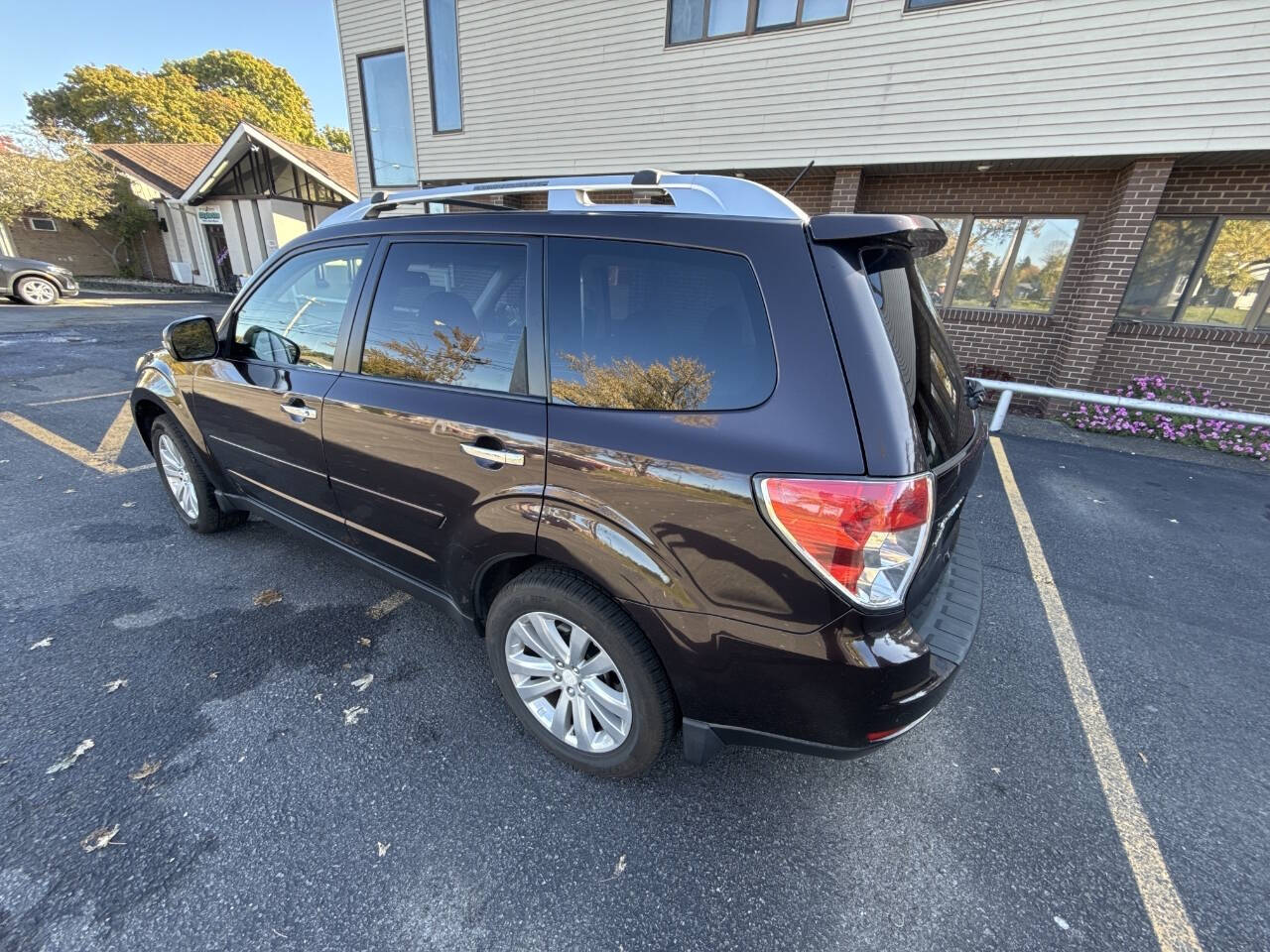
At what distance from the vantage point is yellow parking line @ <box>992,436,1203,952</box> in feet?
5.16

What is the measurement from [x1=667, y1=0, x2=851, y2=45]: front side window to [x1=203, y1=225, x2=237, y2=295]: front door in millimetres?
19887

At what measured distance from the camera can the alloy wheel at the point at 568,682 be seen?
1.86 meters

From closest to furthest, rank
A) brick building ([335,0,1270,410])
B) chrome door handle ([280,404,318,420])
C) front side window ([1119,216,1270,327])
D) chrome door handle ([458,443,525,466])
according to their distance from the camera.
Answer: chrome door handle ([458,443,525,466]) < chrome door handle ([280,404,318,420]) < brick building ([335,0,1270,410]) < front side window ([1119,216,1270,327])

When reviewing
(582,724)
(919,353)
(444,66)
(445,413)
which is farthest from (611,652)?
(444,66)

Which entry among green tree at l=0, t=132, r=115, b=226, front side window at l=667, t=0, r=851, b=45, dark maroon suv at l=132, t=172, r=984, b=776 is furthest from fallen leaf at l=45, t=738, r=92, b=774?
green tree at l=0, t=132, r=115, b=226

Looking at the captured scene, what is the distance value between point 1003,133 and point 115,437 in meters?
9.73

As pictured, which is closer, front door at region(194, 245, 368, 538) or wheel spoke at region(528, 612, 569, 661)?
wheel spoke at region(528, 612, 569, 661)

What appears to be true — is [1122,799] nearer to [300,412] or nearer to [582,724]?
[582,724]

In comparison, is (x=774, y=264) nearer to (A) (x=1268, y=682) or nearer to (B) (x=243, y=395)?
(B) (x=243, y=395)

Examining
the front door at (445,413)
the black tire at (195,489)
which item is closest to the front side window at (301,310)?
the front door at (445,413)

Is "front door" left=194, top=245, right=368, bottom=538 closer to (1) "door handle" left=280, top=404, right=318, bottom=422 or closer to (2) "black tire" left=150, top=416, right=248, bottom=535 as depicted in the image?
(1) "door handle" left=280, top=404, right=318, bottom=422

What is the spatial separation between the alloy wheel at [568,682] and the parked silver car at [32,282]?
2001 cm

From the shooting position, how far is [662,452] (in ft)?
5.04

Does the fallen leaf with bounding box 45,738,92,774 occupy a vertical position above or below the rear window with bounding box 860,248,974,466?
below
